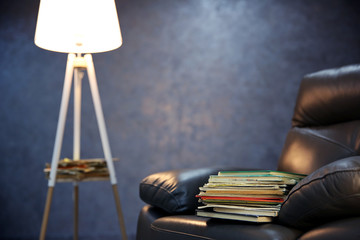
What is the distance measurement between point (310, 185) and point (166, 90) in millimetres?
2265

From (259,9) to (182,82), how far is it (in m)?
0.79

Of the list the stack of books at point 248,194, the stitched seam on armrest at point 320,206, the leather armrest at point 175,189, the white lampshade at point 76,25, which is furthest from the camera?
the white lampshade at point 76,25

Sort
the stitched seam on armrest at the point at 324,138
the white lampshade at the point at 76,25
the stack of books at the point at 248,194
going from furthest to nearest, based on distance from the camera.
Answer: the white lampshade at the point at 76,25
the stitched seam on armrest at the point at 324,138
the stack of books at the point at 248,194

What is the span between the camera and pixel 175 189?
1425 mm

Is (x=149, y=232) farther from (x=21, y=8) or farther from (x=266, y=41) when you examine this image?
(x=21, y=8)

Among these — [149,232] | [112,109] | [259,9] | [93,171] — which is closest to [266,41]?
[259,9]

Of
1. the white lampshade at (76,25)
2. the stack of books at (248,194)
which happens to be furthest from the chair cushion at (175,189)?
the white lampshade at (76,25)

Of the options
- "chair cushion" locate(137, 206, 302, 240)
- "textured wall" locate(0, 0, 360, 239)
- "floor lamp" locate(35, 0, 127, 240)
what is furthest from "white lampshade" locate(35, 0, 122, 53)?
"textured wall" locate(0, 0, 360, 239)

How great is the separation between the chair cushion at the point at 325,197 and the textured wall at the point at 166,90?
6.94 feet

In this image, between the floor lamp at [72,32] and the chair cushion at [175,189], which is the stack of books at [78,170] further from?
the chair cushion at [175,189]

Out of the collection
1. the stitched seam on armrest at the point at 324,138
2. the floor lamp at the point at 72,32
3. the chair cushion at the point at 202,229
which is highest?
the floor lamp at the point at 72,32

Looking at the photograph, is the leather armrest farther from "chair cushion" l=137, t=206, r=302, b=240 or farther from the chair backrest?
the chair backrest

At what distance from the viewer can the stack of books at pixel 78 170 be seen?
1965mm

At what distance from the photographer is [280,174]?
117 centimetres
